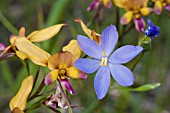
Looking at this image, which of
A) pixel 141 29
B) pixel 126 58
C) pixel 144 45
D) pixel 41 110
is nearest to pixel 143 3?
pixel 141 29

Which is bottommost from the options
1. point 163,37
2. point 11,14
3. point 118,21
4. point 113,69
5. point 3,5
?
point 163,37

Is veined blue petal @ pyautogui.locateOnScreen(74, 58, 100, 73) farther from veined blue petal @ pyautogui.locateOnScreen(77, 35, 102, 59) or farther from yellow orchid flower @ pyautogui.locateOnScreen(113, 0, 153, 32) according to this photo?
yellow orchid flower @ pyautogui.locateOnScreen(113, 0, 153, 32)

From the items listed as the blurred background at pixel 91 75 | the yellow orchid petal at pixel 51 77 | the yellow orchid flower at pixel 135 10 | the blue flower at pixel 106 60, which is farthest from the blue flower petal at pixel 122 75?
the blurred background at pixel 91 75

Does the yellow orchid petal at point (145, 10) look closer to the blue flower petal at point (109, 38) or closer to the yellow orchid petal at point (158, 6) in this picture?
the yellow orchid petal at point (158, 6)

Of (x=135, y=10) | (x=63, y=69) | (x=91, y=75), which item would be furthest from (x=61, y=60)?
(x=91, y=75)

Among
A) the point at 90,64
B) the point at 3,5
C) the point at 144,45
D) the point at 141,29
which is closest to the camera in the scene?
the point at 90,64

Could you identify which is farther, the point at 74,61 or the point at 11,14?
the point at 11,14

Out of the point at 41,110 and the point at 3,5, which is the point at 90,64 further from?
the point at 3,5
